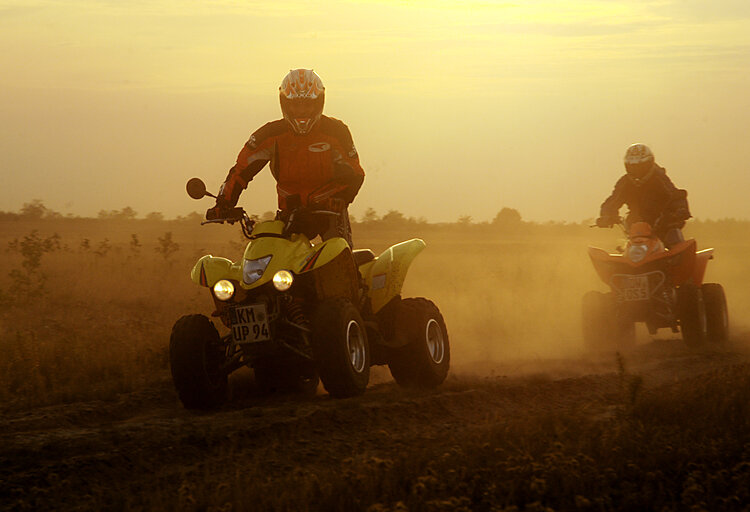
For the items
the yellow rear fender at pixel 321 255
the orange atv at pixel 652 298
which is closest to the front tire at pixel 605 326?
the orange atv at pixel 652 298

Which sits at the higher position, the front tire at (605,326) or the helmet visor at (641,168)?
the helmet visor at (641,168)

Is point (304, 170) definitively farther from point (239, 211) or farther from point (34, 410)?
point (34, 410)

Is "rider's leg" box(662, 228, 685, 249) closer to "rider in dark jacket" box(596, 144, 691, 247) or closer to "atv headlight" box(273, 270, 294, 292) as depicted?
"rider in dark jacket" box(596, 144, 691, 247)

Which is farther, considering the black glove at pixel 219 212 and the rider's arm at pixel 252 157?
the rider's arm at pixel 252 157

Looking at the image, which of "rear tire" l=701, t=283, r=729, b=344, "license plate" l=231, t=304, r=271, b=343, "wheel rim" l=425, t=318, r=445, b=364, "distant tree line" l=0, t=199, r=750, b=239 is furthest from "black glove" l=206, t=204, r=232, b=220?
"distant tree line" l=0, t=199, r=750, b=239

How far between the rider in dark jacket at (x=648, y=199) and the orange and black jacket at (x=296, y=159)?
6595 mm

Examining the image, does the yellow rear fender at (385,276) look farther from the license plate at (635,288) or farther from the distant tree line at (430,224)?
the distant tree line at (430,224)

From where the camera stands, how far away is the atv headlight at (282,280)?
362 inches

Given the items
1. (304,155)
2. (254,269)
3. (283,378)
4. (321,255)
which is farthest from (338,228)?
(283,378)

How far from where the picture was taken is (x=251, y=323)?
9.16 metres

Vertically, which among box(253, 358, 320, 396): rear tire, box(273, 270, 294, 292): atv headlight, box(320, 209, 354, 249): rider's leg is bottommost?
box(253, 358, 320, 396): rear tire

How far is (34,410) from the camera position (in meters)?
9.49

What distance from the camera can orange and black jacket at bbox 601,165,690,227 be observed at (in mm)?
15469

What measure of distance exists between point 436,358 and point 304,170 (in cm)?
242
